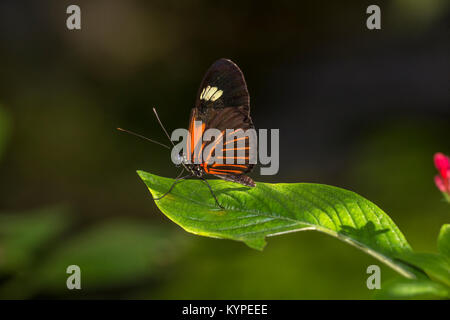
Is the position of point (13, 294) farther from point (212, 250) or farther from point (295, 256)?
point (295, 256)

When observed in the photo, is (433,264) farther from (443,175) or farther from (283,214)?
(283,214)

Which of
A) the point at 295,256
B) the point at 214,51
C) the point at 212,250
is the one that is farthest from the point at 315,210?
the point at 214,51

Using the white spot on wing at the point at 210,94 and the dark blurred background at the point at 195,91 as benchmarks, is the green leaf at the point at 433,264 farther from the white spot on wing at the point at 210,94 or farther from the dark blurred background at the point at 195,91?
the dark blurred background at the point at 195,91

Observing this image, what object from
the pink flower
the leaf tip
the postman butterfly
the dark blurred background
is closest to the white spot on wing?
the postman butterfly

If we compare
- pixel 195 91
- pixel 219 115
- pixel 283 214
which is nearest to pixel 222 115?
pixel 219 115

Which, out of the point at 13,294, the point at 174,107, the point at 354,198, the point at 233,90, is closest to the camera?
the point at 354,198

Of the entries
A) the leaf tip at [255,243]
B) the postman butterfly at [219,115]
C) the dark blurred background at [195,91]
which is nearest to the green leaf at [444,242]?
the leaf tip at [255,243]

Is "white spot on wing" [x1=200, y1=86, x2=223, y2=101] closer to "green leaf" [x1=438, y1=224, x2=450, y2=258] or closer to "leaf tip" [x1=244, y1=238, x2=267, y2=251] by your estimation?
"leaf tip" [x1=244, y1=238, x2=267, y2=251]
